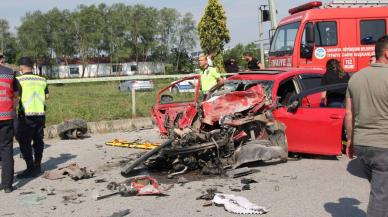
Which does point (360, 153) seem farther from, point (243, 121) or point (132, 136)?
point (132, 136)

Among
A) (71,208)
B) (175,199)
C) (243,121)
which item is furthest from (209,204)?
(243,121)

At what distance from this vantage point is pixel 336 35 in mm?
12656

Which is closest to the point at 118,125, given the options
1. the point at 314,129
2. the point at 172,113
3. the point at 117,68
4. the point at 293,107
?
the point at 172,113

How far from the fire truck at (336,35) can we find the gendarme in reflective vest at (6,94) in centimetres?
779

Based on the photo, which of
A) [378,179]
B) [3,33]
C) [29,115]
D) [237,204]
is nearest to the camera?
[378,179]

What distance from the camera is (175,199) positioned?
5.91 metres

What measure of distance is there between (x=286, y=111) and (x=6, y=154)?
13.6 ft

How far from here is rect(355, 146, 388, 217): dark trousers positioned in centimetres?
368

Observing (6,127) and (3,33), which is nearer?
(6,127)

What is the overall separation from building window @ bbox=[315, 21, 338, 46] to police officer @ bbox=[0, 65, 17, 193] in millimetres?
8232

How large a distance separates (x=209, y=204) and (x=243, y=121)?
6.83 feet

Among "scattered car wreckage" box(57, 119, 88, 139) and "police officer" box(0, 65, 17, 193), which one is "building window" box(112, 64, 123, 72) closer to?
"scattered car wreckage" box(57, 119, 88, 139)

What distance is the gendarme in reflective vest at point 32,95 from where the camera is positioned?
7484mm

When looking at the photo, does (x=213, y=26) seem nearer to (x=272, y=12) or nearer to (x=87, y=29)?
(x=272, y=12)
